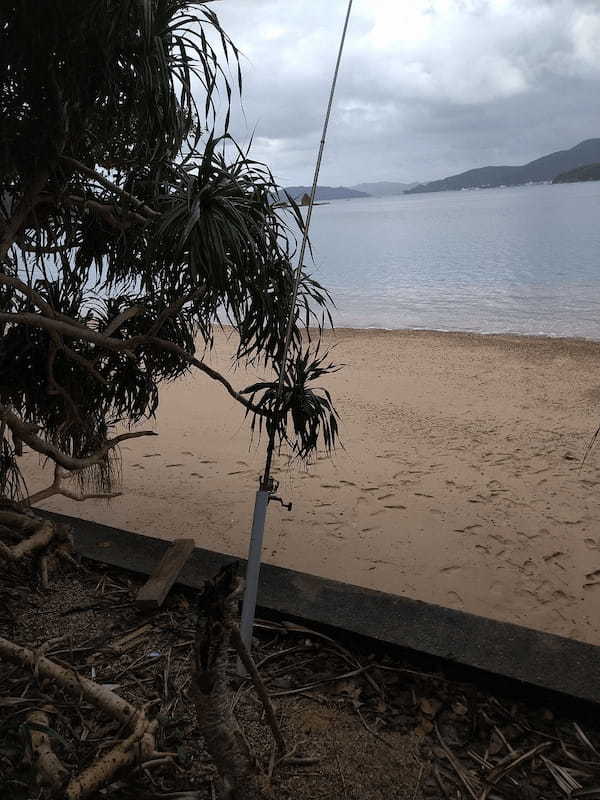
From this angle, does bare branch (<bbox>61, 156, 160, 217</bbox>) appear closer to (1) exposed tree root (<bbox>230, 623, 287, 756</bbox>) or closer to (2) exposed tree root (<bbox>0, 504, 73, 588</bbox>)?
(2) exposed tree root (<bbox>0, 504, 73, 588</bbox>)

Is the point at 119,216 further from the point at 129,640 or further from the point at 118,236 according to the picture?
the point at 129,640

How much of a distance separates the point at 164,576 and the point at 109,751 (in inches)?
36.3

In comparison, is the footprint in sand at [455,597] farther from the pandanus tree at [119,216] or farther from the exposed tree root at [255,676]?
the exposed tree root at [255,676]

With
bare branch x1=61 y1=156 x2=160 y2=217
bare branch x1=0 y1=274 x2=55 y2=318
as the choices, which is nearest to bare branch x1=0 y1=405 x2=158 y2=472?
bare branch x1=0 y1=274 x2=55 y2=318

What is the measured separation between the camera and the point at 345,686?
6.24 feet

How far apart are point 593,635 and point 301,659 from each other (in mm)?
1567

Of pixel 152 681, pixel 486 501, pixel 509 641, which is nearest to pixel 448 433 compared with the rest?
pixel 486 501

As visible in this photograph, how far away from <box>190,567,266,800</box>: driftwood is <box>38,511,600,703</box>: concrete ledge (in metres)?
0.76

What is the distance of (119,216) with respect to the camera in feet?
7.66

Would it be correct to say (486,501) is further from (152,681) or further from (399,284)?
(399,284)

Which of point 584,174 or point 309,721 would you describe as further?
point 584,174

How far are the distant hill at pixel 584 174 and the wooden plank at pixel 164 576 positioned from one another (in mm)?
105533

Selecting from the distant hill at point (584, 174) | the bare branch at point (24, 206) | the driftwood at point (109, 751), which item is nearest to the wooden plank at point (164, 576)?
the driftwood at point (109, 751)

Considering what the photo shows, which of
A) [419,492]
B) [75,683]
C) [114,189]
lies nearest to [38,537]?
[75,683]
